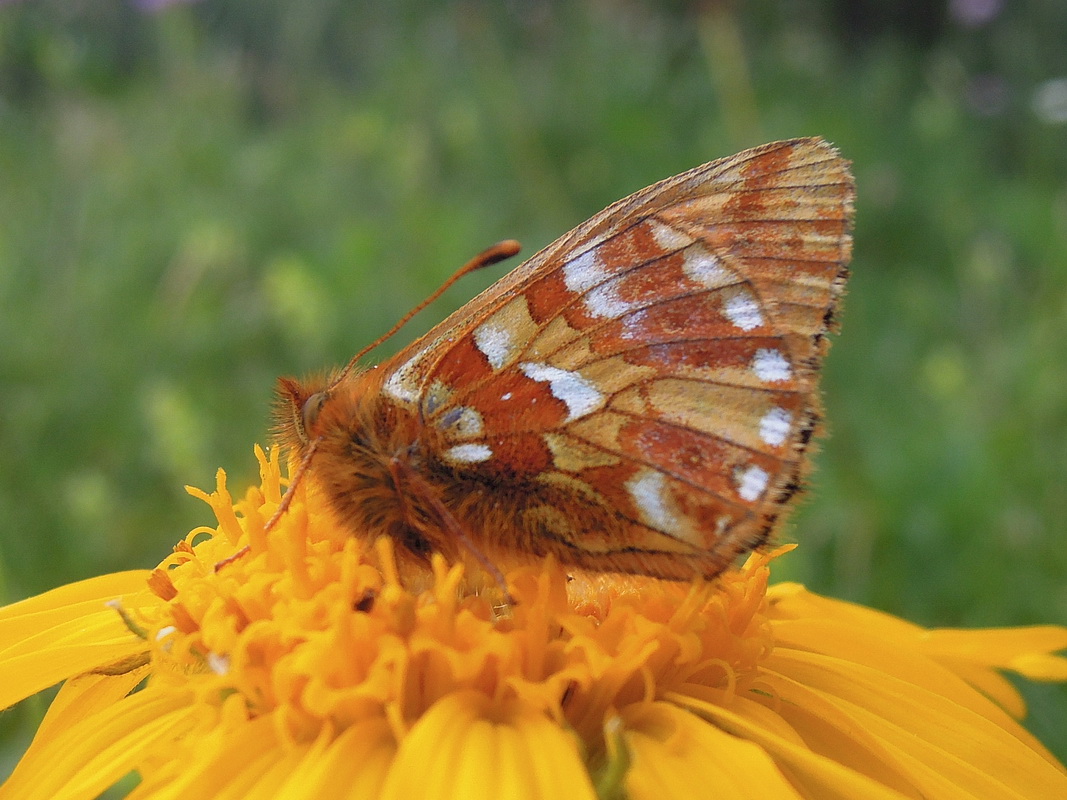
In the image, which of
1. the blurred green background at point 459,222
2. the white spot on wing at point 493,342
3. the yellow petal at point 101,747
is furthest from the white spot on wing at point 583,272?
the yellow petal at point 101,747

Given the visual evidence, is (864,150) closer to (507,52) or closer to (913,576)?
(507,52)

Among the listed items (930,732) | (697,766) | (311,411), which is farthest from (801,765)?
(311,411)

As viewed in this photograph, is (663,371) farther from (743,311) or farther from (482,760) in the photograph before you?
(482,760)

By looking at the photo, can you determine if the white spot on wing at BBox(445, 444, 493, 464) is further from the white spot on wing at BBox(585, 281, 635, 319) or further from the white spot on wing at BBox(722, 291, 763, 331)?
the white spot on wing at BBox(722, 291, 763, 331)

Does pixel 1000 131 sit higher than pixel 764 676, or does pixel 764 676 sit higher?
pixel 1000 131

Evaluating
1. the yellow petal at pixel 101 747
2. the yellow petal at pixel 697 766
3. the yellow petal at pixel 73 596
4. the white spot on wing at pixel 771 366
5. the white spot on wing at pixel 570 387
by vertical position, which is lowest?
the yellow petal at pixel 101 747

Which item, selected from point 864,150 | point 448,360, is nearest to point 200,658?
point 448,360

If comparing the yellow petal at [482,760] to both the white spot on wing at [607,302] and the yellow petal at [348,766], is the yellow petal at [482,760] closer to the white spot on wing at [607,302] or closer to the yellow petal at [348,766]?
the yellow petal at [348,766]
